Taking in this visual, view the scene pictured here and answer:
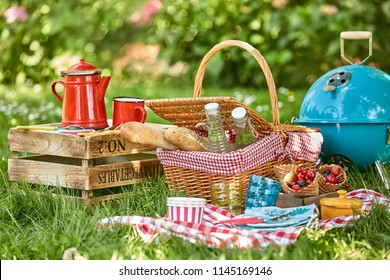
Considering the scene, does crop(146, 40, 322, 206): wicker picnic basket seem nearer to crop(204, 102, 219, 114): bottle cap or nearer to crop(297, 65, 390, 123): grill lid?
crop(204, 102, 219, 114): bottle cap

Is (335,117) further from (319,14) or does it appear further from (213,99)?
(319,14)

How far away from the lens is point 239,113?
2.56 meters

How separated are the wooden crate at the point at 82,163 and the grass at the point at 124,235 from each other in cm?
5

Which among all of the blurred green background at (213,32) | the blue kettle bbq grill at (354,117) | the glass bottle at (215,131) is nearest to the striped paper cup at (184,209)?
the glass bottle at (215,131)

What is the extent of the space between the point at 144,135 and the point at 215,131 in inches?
10.4

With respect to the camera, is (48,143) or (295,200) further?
(48,143)

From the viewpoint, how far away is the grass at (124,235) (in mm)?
1995

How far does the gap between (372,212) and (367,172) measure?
75 centimetres

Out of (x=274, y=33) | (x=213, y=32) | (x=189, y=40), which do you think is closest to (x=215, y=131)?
(x=274, y=33)

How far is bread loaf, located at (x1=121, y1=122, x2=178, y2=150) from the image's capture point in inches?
99.0

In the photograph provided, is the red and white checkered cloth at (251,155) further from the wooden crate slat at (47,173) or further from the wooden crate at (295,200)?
the wooden crate slat at (47,173)

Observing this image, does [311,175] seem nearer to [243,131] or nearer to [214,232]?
[243,131]

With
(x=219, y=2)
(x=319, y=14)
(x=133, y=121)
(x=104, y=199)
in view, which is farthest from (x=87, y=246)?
(x=219, y=2)

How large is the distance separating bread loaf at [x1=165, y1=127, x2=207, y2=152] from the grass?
0.18 m
